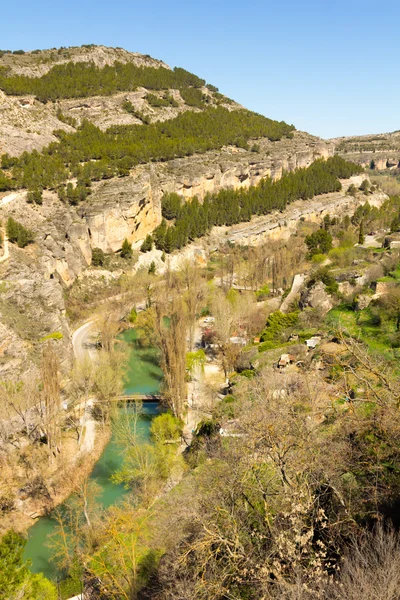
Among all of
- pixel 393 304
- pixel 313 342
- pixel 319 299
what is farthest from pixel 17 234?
pixel 393 304

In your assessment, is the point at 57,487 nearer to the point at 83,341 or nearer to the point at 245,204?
the point at 83,341

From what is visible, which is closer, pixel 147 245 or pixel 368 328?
pixel 368 328

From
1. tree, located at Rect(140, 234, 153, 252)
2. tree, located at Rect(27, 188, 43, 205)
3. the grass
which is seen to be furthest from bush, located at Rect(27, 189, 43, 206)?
the grass

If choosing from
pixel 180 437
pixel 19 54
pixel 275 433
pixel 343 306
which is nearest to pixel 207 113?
pixel 19 54

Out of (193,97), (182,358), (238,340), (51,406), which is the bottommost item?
(238,340)

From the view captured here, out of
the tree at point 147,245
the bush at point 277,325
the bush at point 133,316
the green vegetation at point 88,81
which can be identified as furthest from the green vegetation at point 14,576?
the green vegetation at point 88,81

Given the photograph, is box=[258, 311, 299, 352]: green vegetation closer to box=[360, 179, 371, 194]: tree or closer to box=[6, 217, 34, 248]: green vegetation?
box=[6, 217, 34, 248]: green vegetation

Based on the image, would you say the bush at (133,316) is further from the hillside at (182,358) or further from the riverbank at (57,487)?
the riverbank at (57,487)

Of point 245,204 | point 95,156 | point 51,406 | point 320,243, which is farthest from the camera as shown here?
point 245,204
